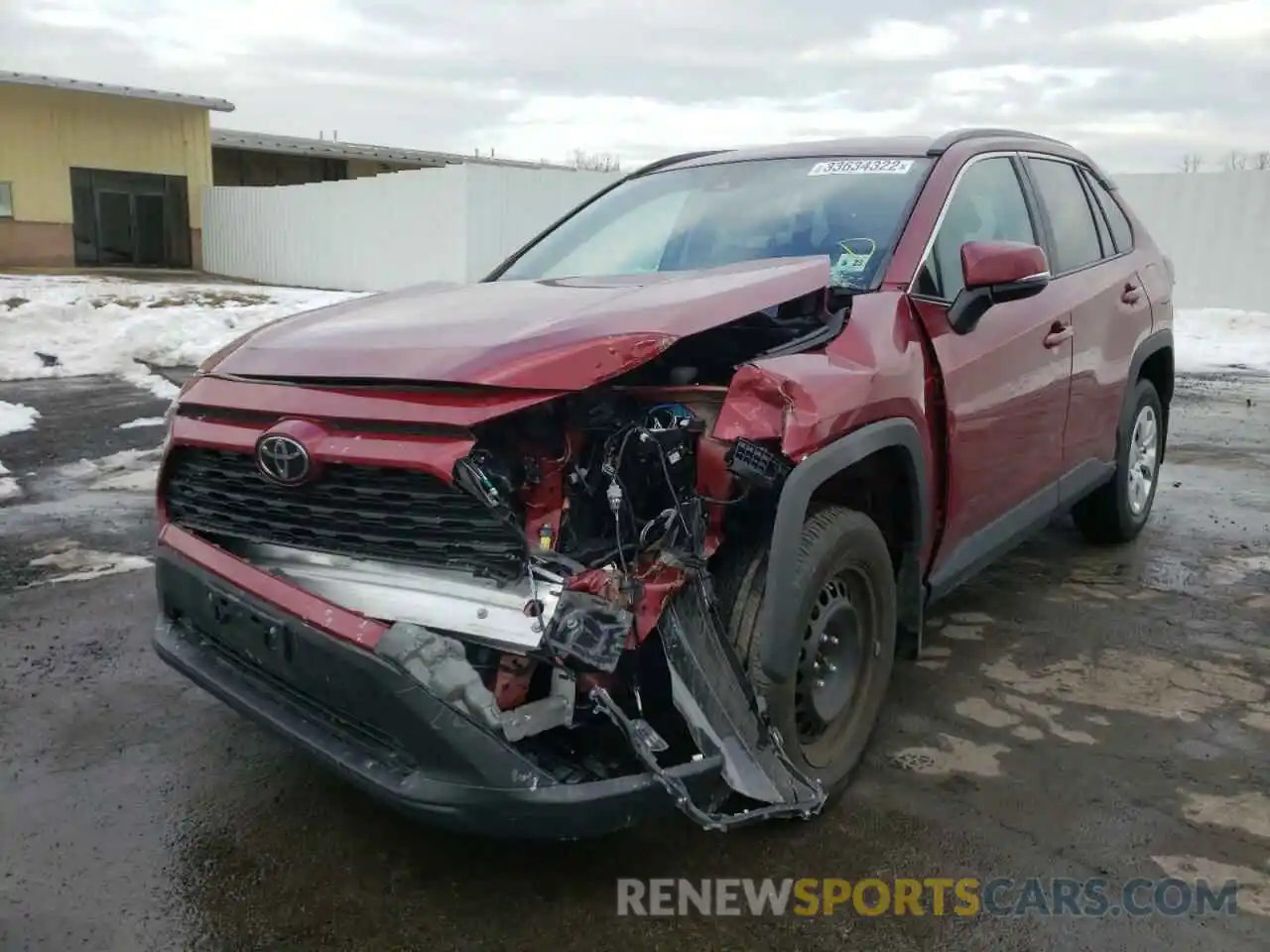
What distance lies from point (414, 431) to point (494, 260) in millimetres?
17015

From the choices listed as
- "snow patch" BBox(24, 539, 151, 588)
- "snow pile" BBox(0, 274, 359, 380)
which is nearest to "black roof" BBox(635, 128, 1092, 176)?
"snow patch" BBox(24, 539, 151, 588)

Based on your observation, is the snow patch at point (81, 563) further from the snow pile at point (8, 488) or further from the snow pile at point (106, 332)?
the snow pile at point (106, 332)

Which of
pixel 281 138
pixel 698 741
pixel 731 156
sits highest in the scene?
pixel 281 138

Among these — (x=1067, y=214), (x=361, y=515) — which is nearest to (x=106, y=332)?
(x=1067, y=214)

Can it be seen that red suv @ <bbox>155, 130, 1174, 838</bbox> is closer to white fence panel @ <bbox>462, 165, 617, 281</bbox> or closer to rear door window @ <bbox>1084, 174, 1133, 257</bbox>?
rear door window @ <bbox>1084, 174, 1133, 257</bbox>

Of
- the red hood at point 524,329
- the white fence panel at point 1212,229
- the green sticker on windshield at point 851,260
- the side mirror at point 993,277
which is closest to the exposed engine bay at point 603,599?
the red hood at point 524,329

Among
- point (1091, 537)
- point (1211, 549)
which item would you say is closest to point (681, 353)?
point (1091, 537)

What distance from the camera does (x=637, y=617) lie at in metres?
2.43

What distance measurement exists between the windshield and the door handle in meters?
0.81

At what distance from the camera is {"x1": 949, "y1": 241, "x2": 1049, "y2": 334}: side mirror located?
A: 10.5 ft

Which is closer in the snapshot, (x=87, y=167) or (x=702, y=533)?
(x=702, y=533)

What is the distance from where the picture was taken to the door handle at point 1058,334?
3.97 metres

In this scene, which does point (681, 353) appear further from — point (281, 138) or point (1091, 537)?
point (281, 138)

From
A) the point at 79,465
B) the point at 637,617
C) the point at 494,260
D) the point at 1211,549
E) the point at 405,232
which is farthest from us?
the point at 405,232
